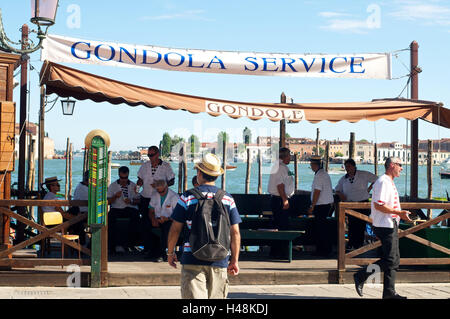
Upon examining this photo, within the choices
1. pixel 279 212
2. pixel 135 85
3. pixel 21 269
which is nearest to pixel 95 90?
pixel 135 85

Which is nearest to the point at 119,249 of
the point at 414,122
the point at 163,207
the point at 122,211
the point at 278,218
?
the point at 122,211

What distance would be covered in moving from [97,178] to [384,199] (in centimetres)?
351

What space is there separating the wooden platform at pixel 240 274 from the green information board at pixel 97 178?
2.62ft

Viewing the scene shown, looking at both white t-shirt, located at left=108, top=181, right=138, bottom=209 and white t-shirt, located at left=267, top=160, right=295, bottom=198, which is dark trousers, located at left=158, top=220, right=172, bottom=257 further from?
white t-shirt, located at left=267, top=160, right=295, bottom=198

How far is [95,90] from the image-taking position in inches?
355

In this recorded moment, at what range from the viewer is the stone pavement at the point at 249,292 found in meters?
8.33

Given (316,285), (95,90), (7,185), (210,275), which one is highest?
(95,90)

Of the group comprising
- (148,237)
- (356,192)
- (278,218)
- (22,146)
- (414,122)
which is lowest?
(148,237)

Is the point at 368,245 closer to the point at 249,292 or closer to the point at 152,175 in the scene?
the point at 249,292

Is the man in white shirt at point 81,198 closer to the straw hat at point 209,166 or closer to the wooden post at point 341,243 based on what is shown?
the wooden post at point 341,243

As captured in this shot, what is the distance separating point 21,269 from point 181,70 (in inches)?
152

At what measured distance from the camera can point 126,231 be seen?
1103 centimetres

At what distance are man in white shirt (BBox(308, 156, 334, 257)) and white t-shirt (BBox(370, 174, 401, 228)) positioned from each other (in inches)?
108
